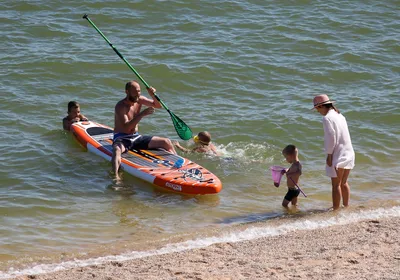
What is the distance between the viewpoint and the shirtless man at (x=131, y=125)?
11.0 meters

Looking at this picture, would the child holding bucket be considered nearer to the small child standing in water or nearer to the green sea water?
the small child standing in water

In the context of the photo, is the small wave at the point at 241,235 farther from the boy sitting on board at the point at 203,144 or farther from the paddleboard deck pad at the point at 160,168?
the boy sitting on board at the point at 203,144

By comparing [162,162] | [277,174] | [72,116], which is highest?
[277,174]

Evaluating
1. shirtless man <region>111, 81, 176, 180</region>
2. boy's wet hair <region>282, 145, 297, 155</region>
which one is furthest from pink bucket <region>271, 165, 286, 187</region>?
shirtless man <region>111, 81, 176, 180</region>

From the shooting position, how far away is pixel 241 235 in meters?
8.56

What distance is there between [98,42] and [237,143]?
524 cm

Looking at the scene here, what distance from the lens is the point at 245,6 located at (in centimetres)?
1833

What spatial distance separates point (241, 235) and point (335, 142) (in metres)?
1.50

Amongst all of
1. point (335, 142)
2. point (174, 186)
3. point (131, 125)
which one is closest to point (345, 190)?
point (335, 142)

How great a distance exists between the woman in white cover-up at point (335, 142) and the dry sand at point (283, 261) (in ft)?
2.86

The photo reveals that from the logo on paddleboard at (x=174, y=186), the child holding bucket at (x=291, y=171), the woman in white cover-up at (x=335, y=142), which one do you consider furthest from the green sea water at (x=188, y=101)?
the woman in white cover-up at (x=335, y=142)

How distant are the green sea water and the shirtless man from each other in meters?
0.44

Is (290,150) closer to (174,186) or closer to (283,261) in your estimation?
(174,186)

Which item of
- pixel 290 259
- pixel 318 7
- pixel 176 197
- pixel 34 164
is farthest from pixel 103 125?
pixel 318 7
